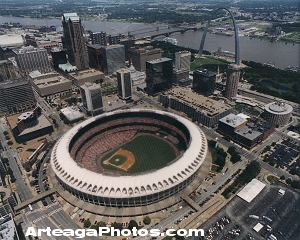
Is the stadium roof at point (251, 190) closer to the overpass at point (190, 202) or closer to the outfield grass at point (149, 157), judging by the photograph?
the overpass at point (190, 202)

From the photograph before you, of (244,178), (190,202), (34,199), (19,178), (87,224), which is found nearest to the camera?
(87,224)

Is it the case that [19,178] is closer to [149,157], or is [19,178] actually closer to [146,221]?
[149,157]

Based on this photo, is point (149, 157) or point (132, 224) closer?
point (132, 224)

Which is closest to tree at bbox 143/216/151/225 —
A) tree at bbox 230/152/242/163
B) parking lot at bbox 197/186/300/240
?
parking lot at bbox 197/186/300/240

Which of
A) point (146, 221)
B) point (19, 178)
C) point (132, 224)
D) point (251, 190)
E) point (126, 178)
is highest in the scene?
point (126, 178)

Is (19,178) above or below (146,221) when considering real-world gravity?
below

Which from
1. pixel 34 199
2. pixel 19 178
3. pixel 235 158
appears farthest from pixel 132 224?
pixel 19 178

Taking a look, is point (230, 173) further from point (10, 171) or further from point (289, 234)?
point (10, 171)

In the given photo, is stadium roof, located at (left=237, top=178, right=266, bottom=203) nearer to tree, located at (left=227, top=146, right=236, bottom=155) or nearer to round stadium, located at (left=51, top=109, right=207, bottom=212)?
round stadium, located at (left=51, top=109, right=207, bottom=212)
